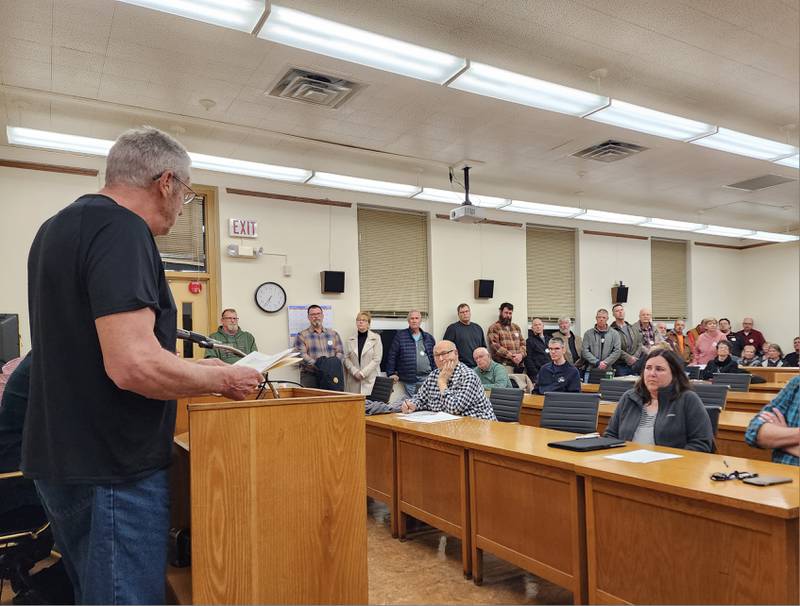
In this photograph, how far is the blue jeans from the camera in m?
1.37

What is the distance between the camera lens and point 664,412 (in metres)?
3.39

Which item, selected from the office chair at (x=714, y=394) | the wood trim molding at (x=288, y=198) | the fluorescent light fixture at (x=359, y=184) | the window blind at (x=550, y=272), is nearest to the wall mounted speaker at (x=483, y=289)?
the window blind at (x=550, y=272)

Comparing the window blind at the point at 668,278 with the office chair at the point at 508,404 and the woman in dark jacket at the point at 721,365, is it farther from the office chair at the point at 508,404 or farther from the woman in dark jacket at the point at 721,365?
the office chair at the point at 508,404

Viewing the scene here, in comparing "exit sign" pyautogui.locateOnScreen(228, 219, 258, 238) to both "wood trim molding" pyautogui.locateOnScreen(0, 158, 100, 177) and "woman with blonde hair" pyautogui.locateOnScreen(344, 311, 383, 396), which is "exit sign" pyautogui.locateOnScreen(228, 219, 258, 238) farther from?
"woman with blonde hair" pyautogui.locateOnScreen(344, 311, 383, 396)

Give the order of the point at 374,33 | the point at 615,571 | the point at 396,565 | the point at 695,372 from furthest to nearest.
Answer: the point at 695,372 < the point at 374,33 < the point at 396,565 < the point at 615,571

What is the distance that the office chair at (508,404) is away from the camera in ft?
16.0

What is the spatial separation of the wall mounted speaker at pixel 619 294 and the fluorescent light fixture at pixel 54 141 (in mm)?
8291

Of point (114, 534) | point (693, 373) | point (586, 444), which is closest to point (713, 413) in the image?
point (586, 444)

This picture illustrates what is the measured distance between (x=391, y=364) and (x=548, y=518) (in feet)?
17.6

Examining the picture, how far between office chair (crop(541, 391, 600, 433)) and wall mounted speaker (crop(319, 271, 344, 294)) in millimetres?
4184

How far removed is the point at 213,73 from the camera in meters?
4.74

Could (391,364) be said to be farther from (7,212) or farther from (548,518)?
(548,518)

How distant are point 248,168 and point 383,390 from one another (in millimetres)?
2713

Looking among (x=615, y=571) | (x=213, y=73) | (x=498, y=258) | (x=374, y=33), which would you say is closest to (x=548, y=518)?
(x=615, y=571)
